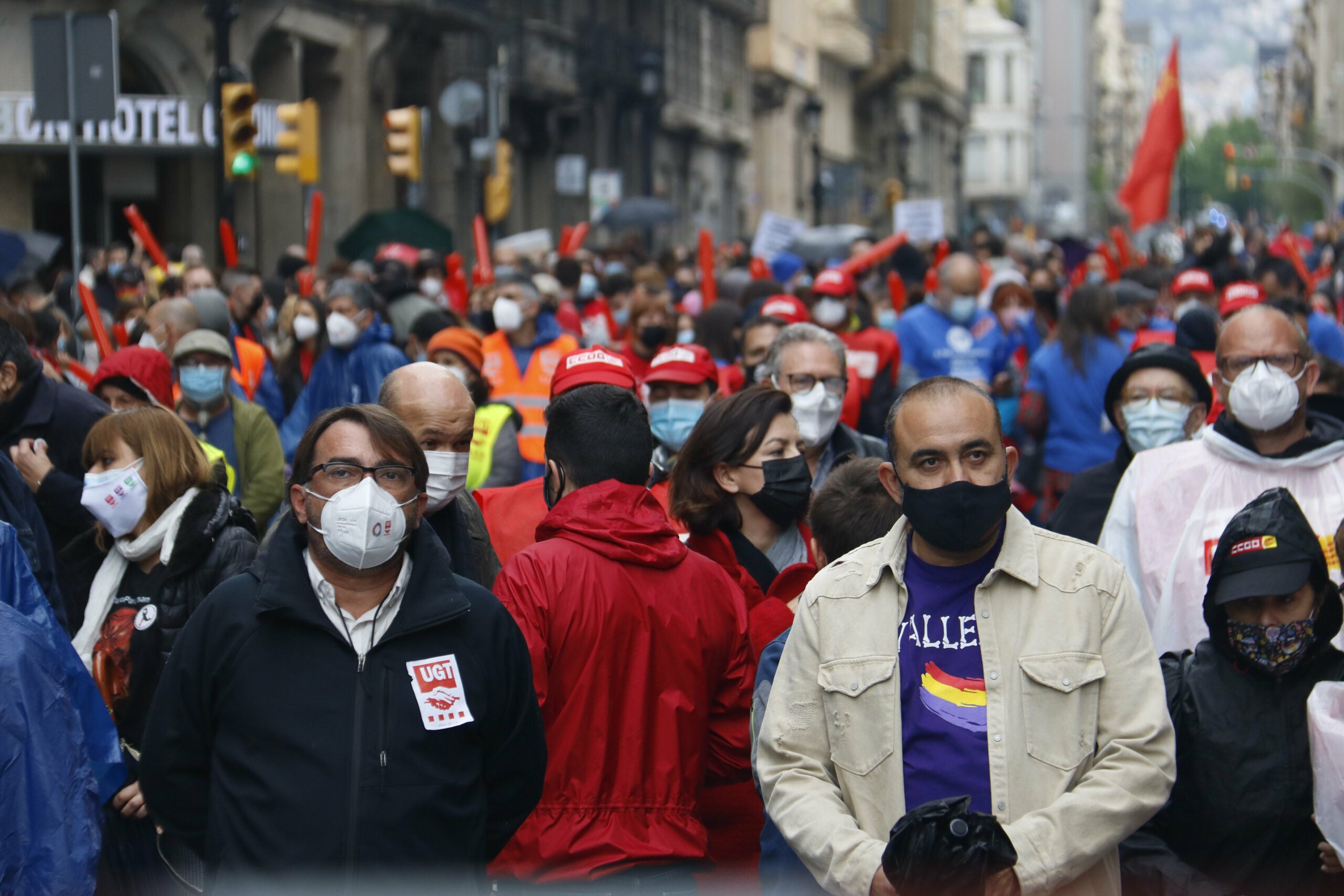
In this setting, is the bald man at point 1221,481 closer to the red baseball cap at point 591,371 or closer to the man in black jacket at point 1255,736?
the man in black jacket at point 1255,736

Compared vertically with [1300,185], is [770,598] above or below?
below

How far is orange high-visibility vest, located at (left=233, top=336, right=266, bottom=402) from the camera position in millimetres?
9531

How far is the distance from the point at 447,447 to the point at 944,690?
2.11m

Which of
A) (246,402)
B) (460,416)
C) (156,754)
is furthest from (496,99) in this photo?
(156,754)

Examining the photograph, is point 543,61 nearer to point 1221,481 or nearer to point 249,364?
point 249,364

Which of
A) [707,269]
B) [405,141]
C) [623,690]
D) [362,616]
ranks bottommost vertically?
[623,690]

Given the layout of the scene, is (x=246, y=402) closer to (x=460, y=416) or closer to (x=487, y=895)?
(x=460, y=416)

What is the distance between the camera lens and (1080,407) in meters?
8.99

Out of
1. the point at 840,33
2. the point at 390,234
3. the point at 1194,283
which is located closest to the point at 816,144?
the point at 390,234

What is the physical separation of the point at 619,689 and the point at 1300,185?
109m

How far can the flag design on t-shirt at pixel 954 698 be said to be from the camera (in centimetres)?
330

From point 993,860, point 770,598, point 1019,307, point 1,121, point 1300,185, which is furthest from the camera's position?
point 1300,185

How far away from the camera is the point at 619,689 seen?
3.95m

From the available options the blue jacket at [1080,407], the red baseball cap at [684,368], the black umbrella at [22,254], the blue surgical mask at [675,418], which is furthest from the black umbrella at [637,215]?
the blue surgical mask at [675,418]
